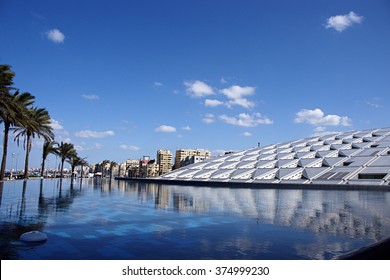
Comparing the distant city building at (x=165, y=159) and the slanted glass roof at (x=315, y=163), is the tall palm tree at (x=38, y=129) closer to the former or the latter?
the slanted glass roof at (x=315, y=163)

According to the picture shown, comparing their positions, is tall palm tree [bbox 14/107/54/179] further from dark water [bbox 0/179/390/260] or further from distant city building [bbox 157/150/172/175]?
distant city building [bbox 157/150/172/175]

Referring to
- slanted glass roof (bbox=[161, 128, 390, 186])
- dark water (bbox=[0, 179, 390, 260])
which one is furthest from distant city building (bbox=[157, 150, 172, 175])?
dark water (bbox=[0, 179, 390, 260])

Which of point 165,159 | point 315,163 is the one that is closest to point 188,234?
point 315,163

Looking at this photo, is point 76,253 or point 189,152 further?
point 189,152

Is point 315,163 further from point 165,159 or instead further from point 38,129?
point 165,159

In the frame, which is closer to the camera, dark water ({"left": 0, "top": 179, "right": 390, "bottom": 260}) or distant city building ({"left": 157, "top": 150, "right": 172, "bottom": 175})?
dark water ({"left": 0, "top": 179, "right": 390, "bottom": 260})

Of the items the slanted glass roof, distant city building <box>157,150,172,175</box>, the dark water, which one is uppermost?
distant city building <box>157,150,172,175</box>

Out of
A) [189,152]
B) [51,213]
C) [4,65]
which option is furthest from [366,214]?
[189,152]

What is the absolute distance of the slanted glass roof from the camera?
25.8 meters

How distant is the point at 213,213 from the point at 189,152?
166 metres

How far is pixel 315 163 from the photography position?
30.5 metres

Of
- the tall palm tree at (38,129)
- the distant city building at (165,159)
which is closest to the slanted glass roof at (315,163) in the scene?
the tall palm tree at (38,129)

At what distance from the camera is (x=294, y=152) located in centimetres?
3628
